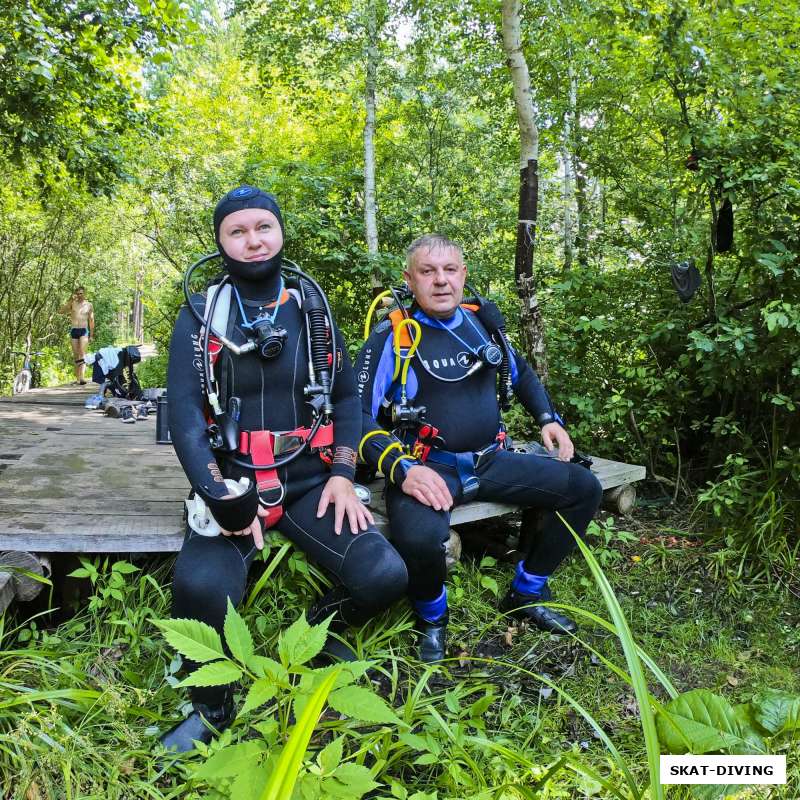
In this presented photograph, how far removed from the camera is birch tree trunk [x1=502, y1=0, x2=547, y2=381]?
4020mm

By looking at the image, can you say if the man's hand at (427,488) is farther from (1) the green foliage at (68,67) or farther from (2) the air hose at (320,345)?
(1) the green foliage at (68,67)

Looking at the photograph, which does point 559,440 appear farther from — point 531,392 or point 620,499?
point 620,499

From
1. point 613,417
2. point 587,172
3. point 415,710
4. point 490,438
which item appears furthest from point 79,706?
point 587,172

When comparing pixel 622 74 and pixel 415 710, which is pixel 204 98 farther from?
pixel 415 710

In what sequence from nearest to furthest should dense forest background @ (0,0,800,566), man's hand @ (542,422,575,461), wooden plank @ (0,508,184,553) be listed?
1. wooden plank @ (0,508,184,553)
2. man's hand @ (542,422,575,461)
3. dense forest background @ (0,0,800,566)

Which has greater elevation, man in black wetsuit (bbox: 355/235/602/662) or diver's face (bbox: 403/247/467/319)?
diver's face (bbox: 403/247/467/319)

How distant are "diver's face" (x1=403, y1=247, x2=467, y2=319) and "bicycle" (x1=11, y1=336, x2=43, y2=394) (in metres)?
10.1

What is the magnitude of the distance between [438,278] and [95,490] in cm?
217

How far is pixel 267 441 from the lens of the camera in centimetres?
260

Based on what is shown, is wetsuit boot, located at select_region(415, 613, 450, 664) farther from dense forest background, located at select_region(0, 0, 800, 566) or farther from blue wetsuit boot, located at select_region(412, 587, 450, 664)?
dense forest background, located at select_region(0, 0, 800, 566)

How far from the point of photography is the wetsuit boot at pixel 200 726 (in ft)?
6.82

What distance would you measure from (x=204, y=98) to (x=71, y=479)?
55.3ft

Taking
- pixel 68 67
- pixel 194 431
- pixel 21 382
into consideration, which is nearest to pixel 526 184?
pixel 194 431

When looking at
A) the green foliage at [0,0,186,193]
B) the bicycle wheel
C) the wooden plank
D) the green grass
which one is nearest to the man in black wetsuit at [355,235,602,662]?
the green grass
